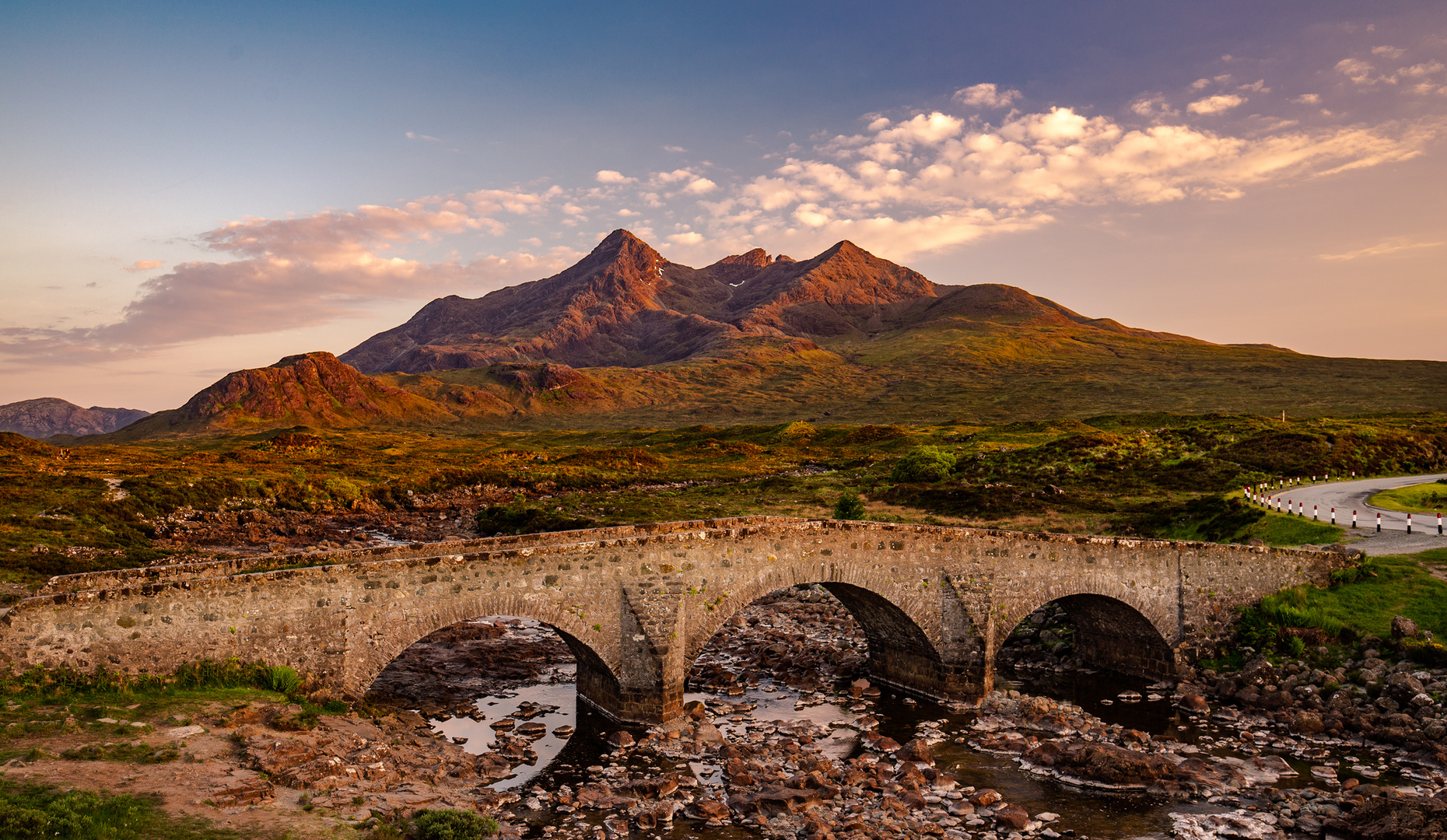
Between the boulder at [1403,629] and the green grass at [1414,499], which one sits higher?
the green grass at [1414,499]

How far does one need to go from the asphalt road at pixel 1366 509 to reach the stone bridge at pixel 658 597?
189 inches

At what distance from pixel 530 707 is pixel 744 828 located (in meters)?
9.91

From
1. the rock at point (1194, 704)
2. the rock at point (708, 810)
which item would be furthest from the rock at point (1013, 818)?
the rock at point (1194, 704)

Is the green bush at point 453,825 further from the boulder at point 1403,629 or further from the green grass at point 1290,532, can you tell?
the green grass at point 1290,532

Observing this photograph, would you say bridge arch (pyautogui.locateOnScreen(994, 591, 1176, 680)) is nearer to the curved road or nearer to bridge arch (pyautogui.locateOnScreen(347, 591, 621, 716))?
the curved road

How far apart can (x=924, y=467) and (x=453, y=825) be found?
56983 mm


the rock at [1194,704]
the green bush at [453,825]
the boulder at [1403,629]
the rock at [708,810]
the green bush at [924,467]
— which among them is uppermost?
the green bush at [924,467]

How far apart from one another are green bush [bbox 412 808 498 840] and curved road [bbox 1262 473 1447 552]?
34.5 meters

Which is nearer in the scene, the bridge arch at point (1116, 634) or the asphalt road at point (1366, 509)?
the bridge arch at point (1116, 634)

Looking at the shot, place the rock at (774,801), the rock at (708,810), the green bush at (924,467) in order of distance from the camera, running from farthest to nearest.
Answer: the green bush at (924,467)
the rock at (774,801)
the rock at (708,810)

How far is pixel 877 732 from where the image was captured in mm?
23531

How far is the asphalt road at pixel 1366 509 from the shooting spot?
104ft

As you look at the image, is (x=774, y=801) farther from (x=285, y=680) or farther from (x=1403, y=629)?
(x=1403, y=629)

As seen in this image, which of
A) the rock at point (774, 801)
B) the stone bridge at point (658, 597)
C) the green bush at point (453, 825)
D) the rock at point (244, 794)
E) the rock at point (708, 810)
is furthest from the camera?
the rock at point (774, 801)
